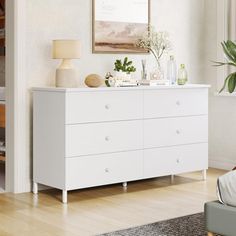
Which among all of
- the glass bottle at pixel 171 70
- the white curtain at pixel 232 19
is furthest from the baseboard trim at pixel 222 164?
the white curtain at pixel 232 19

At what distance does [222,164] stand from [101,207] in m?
2.07

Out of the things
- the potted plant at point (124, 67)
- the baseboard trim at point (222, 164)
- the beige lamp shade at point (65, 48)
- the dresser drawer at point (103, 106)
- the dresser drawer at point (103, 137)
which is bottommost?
the baseboard trim at point (222, 164)

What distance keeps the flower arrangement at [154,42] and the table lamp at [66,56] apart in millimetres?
987

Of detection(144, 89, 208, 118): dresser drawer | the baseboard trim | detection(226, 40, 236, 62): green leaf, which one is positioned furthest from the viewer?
the baseboard trim

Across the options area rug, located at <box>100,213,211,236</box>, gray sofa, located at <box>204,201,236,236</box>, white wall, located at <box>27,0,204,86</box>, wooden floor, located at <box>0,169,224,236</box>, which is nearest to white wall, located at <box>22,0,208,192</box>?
white wall, located at <box>27,0,204,86</box>

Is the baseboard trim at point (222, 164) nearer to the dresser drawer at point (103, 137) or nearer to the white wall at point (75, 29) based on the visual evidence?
the white wall at point (75, 29)

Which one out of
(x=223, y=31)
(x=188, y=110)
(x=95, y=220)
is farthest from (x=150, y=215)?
(x=223, y=31)

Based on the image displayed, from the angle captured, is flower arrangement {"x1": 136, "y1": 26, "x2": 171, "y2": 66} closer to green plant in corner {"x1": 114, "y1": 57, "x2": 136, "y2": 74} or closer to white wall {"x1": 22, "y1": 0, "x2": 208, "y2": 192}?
white wall {"x1": 22, "y1": 0, "x2": 208, "y2": 192}

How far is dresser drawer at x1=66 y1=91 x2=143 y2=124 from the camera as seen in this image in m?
4.78

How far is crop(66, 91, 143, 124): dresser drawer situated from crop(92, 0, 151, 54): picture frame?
2.17 feet

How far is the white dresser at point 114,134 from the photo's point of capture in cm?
480

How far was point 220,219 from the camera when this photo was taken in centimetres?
344

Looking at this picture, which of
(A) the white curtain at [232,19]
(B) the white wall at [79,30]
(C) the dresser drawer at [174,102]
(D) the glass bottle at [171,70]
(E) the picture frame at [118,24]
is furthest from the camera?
(A) the white curtain at [232,19]

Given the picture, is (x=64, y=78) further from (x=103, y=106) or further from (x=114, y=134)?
(x=114, y=134)
